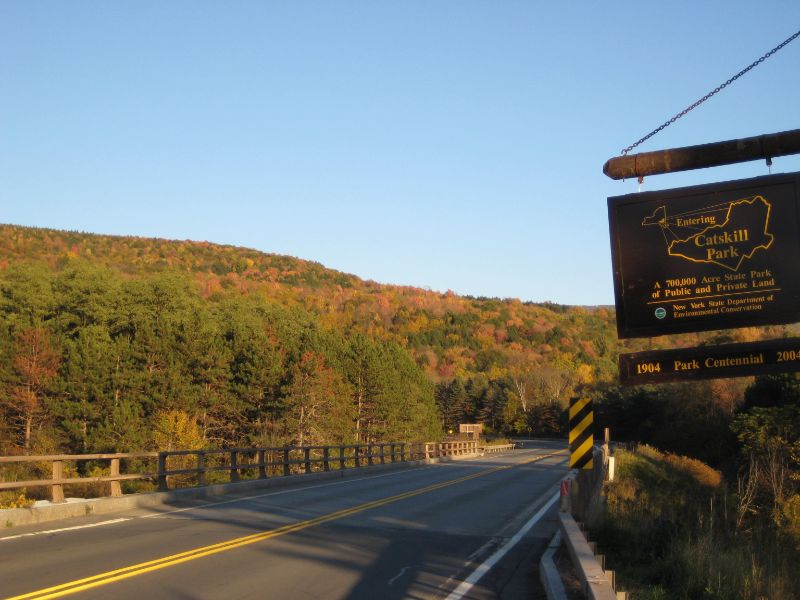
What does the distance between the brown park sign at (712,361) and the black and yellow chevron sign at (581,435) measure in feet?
11.7

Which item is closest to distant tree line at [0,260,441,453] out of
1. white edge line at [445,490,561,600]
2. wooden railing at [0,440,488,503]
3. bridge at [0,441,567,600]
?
wooden railing at [0,440,488,503]

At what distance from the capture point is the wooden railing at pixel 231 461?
52.2 feet

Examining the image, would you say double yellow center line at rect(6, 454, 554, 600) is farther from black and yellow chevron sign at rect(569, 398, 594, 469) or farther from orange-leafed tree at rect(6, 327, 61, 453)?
orange-leafed tree at rect(6, 327, 61, 453)

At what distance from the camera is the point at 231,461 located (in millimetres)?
23188

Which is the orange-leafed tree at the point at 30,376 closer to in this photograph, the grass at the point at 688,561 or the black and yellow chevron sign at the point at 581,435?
the grass at the point at 688,561

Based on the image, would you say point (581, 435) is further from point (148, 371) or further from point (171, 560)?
point (148, 371)

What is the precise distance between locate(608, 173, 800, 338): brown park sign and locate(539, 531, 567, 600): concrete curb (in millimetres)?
3081

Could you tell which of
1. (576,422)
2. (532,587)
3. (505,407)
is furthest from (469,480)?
(505,407)

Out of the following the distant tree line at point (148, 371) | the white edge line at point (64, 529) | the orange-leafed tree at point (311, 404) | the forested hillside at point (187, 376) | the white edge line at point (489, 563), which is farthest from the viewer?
the orange-leafed tree at point (311, 404)

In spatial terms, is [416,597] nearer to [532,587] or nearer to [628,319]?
[532,587]

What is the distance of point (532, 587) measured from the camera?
9891mm

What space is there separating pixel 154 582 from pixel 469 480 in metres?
21.3

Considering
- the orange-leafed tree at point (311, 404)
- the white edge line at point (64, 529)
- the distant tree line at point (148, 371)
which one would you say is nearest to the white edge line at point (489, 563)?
the white edge line at point (64, 529)

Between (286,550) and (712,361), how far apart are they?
673 cm
